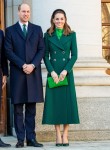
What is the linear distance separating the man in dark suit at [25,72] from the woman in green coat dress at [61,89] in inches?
7.6

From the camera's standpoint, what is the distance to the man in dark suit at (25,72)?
23.8 ft

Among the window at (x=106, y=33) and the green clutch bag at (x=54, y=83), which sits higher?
the window at (x=106, y=33)

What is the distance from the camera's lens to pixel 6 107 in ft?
30.1

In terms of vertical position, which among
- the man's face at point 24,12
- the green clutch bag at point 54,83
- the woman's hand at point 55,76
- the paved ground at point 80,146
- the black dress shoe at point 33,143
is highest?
the man's face at point 24,12

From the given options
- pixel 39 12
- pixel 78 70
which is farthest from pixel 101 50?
pixel 39 12

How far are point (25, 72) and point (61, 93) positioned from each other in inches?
25.9

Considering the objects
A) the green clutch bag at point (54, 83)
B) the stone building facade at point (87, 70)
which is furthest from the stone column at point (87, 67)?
the green clutch bag at point (54, 83)

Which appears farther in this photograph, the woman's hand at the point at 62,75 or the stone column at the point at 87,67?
the stone column at the point at 87,67

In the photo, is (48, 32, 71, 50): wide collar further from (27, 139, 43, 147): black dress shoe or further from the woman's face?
(27, 139, 43, 147): black dress shoe

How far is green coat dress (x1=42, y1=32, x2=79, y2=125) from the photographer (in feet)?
24.4

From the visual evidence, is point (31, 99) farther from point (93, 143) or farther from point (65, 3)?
point (65, 3)

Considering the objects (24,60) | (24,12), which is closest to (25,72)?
(24,60)

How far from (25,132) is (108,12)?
3060mm

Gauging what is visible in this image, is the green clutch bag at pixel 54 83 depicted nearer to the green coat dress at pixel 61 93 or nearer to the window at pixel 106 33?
the green coat dress at pixel 61 93
